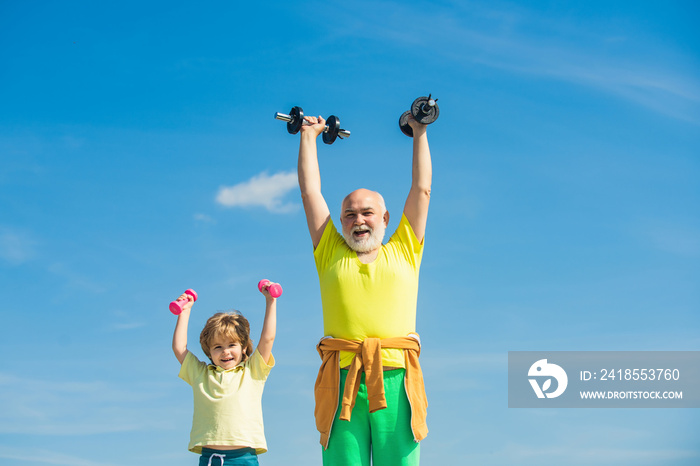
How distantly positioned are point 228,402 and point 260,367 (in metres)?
0.37

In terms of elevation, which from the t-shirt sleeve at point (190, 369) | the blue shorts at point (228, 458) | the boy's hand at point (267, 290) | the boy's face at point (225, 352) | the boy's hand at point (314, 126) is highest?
the boy's hand at point (314, 126)

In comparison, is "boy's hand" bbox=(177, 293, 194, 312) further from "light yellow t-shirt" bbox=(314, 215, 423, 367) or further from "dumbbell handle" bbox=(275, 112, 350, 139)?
"dumbbell handle" bbox=(275, 112, 350, 139)

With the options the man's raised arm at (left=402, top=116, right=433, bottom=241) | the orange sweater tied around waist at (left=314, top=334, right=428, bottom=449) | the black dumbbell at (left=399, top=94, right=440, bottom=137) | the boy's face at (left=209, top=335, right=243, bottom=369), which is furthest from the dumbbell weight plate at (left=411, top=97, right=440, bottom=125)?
the boy's face at (left=209, top=335, right=243, bottom=369)

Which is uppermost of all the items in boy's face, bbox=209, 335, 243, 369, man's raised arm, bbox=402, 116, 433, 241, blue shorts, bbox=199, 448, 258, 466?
man's raised arm, bbox=402, 116, 433, 241

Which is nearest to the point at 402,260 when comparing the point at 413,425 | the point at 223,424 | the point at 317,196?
the point at 317,196

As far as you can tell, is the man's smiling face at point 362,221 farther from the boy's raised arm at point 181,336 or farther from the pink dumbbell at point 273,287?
the boy's raised arm at point 181,336

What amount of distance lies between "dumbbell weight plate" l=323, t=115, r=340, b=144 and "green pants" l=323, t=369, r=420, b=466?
2269 millimetres

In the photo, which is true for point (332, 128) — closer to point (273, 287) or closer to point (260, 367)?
point (273, 287)

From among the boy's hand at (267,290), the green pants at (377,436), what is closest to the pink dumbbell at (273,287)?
the boy's hand at (267,290)

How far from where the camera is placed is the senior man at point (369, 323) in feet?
16.2

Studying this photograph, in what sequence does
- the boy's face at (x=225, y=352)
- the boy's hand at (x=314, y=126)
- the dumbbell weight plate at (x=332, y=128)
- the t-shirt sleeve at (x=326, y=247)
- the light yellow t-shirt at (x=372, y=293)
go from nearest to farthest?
1. the light yellow t-shirt at (x=372, y=293)
2. the t-shirt sleeve at (x=326, y=247)
3. the boy's face at (x=225, y=352)
4. the boy's hand at (x=314, y=126)
5. the dumbbell weight plate at (x=332, y=128)

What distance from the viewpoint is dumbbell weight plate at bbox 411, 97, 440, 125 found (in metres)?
5.66

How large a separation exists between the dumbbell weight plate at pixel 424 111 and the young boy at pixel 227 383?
1.79m

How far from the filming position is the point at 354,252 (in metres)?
5.50
